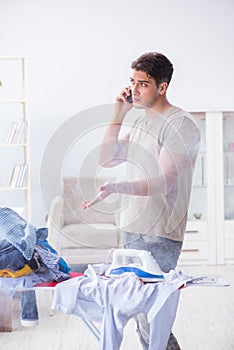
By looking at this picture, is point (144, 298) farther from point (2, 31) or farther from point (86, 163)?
point (2, 31)

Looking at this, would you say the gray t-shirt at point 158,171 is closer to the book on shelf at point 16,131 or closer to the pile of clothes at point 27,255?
the pile of clothes at point 27,255

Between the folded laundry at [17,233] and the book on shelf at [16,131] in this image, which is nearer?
the folded laundry at [17,233]

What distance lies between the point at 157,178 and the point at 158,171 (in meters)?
0.02

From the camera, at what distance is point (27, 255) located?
220cm

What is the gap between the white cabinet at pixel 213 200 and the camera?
483 centimetres

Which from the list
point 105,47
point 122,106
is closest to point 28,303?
point 122,106

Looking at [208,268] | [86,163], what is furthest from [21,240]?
[208,268]

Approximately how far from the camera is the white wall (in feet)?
16.5

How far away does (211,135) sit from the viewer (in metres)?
4.82

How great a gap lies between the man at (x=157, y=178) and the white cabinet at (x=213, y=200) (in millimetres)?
2637

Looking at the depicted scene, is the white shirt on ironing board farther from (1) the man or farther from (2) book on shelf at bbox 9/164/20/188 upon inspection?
(2) book on shelf at bbox 9/164/20/188

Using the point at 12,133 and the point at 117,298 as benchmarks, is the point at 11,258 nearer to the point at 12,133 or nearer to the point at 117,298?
the point at 117,298

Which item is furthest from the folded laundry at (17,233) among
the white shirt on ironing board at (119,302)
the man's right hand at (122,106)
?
the man's right hand at (122,106)

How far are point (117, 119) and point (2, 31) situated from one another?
3.01 meters
